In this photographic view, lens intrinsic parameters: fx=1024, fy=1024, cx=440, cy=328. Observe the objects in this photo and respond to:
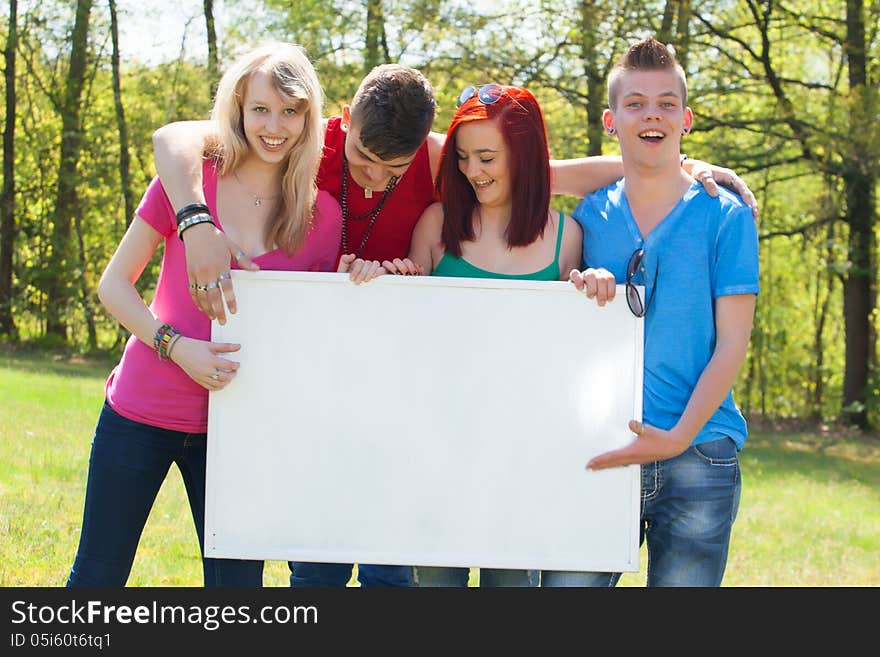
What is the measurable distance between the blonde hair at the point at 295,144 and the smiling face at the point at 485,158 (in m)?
0.44

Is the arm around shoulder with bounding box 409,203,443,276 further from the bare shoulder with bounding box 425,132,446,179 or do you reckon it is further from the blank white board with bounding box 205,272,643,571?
the blank white board with bounding box 205,272,643,571

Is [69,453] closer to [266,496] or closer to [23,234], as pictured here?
[266,496]

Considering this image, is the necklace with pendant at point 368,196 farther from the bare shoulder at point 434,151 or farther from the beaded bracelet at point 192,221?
the beaded bracelet at point 192,221

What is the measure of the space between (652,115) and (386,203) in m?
0.88

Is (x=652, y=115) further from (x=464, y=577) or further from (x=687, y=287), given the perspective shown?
(x=464, y=577)

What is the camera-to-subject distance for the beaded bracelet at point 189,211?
9.31ft

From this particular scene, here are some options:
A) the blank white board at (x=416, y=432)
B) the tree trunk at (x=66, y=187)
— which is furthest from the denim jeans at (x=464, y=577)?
the tree trunk at (x=66, y=187)

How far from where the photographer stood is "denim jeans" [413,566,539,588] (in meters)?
3.18

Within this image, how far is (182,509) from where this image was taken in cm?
653

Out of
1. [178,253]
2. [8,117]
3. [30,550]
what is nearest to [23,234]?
[8,117]

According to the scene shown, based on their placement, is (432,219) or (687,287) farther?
(432,219)

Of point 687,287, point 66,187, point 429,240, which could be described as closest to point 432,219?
point 429,240

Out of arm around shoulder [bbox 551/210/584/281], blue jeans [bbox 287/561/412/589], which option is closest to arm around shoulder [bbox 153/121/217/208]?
arm around shoulder [bbox 551/210/584/281]

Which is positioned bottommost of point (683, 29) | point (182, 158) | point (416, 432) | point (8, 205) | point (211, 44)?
point (416, 432)
